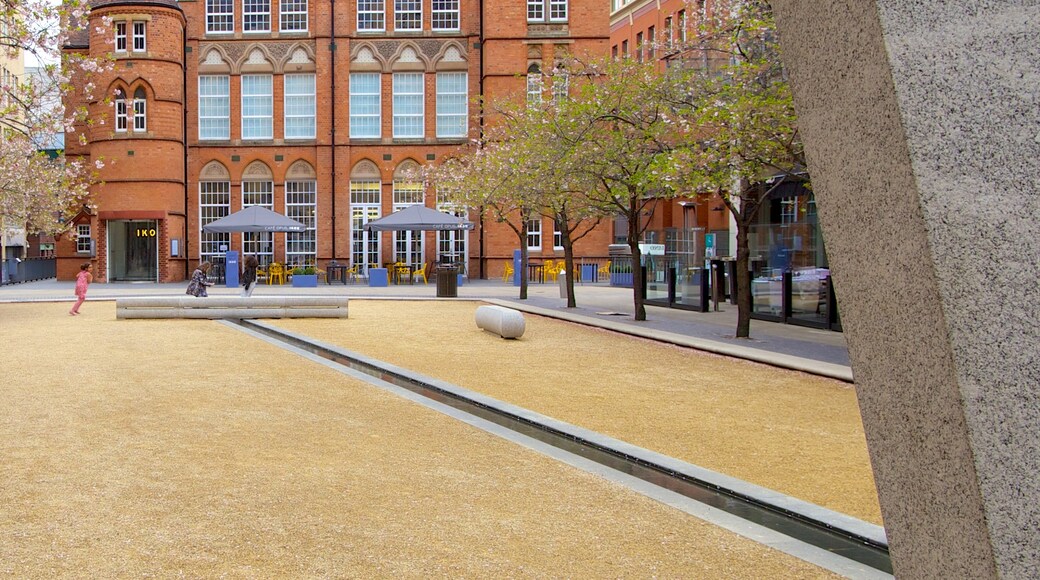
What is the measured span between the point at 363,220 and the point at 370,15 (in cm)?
1011

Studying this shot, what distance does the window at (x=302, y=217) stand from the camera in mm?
50750

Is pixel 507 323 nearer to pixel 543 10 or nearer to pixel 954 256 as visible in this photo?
pixel 954 256

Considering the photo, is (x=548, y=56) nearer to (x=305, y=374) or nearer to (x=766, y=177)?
(x=766, y=177)

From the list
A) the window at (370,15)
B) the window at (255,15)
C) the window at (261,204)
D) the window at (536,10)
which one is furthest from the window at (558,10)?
the window at (261,204)

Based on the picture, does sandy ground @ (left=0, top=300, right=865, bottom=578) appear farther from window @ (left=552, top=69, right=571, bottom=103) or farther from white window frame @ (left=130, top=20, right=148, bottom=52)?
white window frame @ (left=130, top=20, right=148, bottom=52)

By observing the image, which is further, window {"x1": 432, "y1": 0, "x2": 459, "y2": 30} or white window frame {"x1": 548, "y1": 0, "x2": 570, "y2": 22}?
window {"x1": 432, "y1": 0, "x2": 459, "y2": 30}

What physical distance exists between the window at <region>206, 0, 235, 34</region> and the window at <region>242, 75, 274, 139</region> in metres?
2.57

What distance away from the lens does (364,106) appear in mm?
51281

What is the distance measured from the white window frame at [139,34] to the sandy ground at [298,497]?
3862 centimetres

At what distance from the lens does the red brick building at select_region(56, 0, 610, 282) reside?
50219 millimetres

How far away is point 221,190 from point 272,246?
405 cm

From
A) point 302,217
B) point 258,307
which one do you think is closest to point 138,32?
point 302,217

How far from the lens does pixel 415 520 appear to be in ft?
21.4

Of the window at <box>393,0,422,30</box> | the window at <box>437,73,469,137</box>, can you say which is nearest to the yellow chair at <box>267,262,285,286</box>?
the window at <box>437,73,469,137</box>
